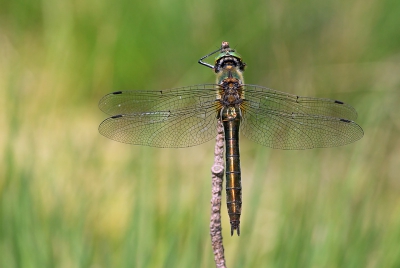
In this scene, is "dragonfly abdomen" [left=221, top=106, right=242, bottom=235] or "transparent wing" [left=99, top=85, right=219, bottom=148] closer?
"dragonfly abdomen" [left=221, top=106, right=242, bottom=235]

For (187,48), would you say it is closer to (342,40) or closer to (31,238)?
(342,40)

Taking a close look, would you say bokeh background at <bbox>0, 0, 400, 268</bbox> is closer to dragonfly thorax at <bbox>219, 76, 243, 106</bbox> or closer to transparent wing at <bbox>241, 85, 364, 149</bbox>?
transparent wing at <bbox>241, 85, 364, 149</bbox>

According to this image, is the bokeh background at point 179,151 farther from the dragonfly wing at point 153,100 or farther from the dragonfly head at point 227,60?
the dragonfly head at point 227,60

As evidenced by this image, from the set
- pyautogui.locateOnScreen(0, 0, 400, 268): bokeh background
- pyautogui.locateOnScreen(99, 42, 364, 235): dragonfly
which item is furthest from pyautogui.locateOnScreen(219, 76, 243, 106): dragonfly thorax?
pyautogui.locateOnScreen(0, 0, 400, 268): bokeh background

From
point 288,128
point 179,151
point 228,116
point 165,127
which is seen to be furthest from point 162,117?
point 179,151

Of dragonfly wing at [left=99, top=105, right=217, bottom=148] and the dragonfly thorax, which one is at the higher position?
the dragonfly thorax

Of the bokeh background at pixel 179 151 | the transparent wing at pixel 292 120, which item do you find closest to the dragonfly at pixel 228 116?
the transparent wing at pixel 292 120
